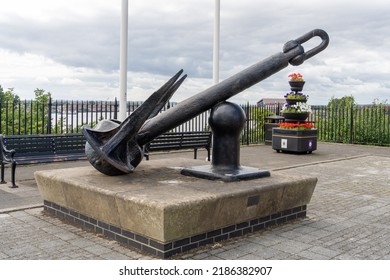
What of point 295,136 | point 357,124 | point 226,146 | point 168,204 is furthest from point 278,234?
point 357,124

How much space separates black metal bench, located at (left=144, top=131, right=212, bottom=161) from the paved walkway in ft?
8.90

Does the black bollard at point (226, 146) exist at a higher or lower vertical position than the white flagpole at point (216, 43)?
lower

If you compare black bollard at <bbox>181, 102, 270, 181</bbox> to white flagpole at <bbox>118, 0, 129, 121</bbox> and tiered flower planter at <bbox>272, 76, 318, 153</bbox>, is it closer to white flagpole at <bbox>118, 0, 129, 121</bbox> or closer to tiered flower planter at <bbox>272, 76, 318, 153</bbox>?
white flagpole at <bbox>118, 0, 129, 121</bbox>

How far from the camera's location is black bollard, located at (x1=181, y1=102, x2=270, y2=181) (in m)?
5.44

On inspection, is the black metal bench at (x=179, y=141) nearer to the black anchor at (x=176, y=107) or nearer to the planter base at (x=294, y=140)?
the planter base at (x=294, y=140)

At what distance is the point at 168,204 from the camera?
4156 millimetres

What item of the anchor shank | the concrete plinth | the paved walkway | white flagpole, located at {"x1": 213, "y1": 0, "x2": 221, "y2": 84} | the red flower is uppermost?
white flagpole, located at {"x1": 213, "y1": 0, "x2": 221, "y2": 84}

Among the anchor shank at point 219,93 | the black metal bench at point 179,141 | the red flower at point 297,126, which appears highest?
the anchor shank at point 219,93

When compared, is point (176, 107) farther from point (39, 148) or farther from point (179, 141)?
point (179, 141)

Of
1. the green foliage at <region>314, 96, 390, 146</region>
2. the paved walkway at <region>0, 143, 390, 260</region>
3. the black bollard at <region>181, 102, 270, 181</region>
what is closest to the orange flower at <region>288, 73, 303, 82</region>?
the green foliage at <region>314, 96, 390, 146</region>

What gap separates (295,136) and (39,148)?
7.84m

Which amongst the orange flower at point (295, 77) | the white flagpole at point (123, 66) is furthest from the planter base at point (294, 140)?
the white flagpole at point (123, 66)

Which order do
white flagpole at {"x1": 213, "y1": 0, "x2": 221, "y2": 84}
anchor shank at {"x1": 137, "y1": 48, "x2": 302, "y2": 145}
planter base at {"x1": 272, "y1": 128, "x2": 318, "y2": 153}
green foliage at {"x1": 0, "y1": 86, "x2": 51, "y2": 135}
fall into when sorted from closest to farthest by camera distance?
anchor shank at {"x1": 137, "y1": 48, "x2": 302, "y2": 145}
green foliage at {"x1": 0, "y1": 86, "x2": 51, "y2": 135}
planter base at {"x1": 272, "y1": 128, "x2": 318, "y2": 153}
white flagpole at {"x1": 213, "y1": 0, "x2": 221, "y2": 84}

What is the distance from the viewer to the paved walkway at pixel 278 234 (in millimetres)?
4434
